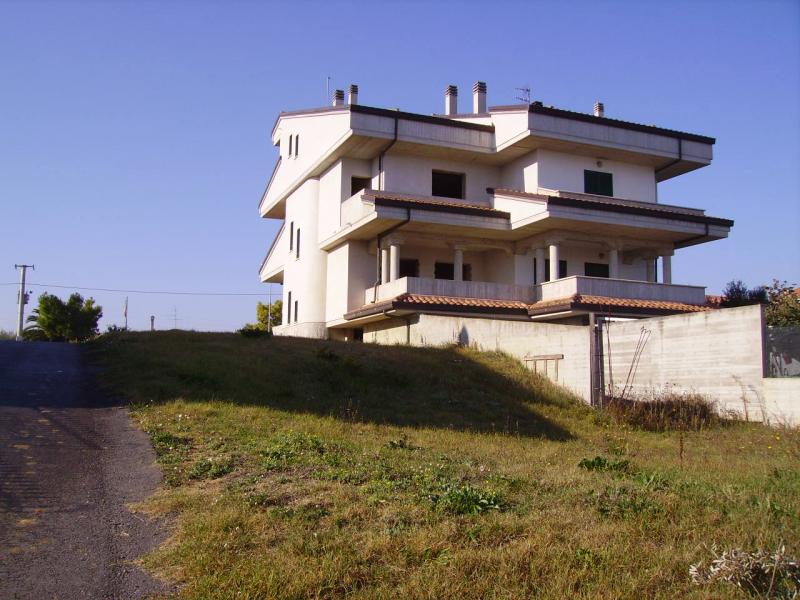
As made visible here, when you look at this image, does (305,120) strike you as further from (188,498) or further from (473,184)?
(188,498)

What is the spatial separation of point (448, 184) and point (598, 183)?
590 centimetres

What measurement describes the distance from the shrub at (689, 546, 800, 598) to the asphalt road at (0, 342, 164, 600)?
383 cm

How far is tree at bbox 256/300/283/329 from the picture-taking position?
4622 cm

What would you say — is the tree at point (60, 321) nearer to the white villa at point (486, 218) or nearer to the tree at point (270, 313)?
the tree at point (270, 313)

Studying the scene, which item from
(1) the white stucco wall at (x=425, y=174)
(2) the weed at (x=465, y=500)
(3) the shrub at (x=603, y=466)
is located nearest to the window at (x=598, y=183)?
(1) the white stucco wall at (x=425, y=174)

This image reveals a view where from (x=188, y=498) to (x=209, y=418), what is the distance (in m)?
3.98

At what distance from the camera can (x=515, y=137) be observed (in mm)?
27266

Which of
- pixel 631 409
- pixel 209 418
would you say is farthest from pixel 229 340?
pixel 631 409

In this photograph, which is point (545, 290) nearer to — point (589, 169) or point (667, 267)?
point (589, 169)

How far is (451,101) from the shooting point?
32562 millimetres

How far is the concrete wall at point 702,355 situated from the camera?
14.2 m

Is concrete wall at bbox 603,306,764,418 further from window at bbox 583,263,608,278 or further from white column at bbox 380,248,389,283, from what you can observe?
window at bbox 583,263,608,278

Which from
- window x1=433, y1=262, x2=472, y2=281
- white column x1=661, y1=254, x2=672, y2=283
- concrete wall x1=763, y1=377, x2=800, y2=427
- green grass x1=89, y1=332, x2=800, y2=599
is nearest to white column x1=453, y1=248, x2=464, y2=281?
window x1=433, y1=262, x2=472, y2=281

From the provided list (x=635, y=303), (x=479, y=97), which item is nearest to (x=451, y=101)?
(x=479, y=97)
